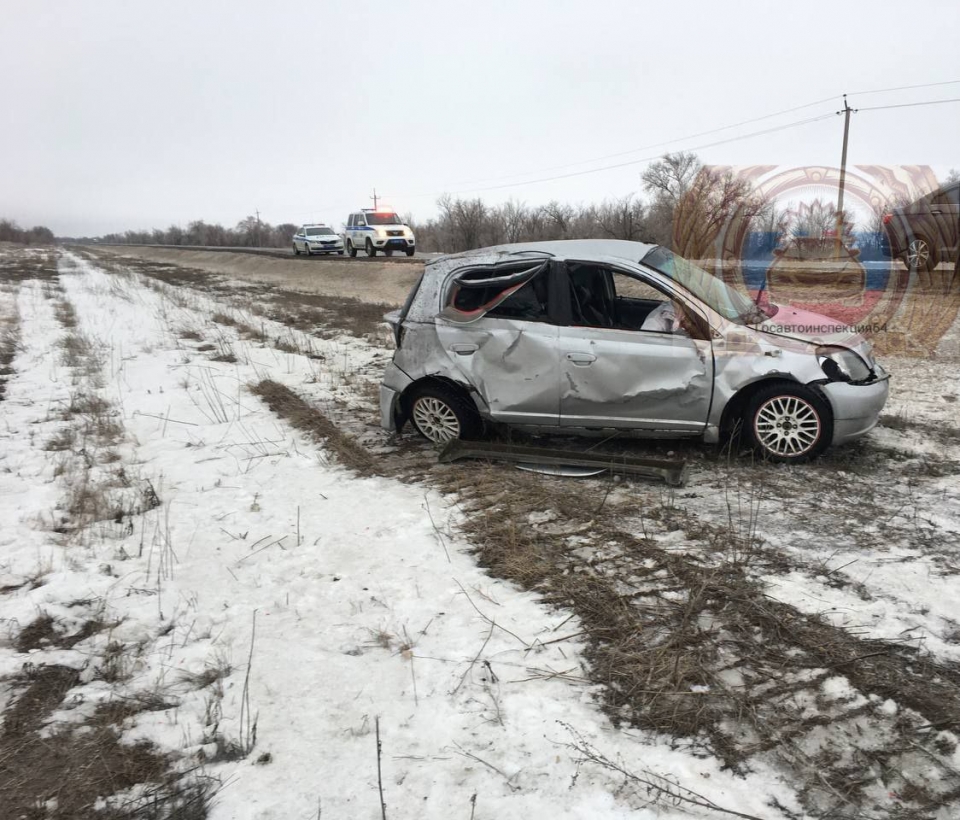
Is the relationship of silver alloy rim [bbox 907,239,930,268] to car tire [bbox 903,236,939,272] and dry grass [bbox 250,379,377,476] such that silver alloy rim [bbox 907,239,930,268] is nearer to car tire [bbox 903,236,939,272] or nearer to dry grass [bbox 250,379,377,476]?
car tire [bbox 903,236,939,272]

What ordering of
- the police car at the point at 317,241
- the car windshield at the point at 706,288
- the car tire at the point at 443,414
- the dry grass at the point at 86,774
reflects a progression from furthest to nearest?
1. the police car at the point at 317,241
2. the car tire at the point at 443,414
3. the car windshield at the point at 706,288
4. the dry grass at the point at 86,774

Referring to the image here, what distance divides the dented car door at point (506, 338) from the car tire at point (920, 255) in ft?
41.0

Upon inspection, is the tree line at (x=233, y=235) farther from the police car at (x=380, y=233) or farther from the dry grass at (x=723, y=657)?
the dry grass at (x=723, y=657)

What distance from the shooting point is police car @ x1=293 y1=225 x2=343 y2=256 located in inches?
1298

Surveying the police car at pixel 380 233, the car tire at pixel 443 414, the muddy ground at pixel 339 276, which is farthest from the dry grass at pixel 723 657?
the police car at pixel 380 233

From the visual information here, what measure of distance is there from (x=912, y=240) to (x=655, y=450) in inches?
471

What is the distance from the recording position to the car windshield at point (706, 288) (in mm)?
5160

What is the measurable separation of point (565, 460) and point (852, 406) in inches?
89.0

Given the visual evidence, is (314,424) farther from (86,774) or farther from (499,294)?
(86,774)

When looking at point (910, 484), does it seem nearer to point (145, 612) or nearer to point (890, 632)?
point (890, 632)

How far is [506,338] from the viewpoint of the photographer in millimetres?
5363

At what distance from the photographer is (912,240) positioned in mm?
13711

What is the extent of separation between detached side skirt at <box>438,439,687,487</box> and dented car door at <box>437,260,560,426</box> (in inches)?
10.8

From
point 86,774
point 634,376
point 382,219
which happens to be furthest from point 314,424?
point 382,219
